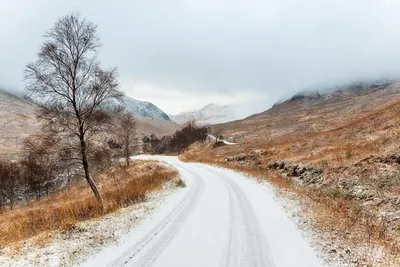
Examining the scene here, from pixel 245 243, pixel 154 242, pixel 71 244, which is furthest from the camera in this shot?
pixel 154 242

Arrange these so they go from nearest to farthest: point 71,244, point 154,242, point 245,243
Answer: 1. point 71,244
2. point 245,243
3. point 154,242

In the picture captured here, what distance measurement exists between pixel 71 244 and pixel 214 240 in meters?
4.67

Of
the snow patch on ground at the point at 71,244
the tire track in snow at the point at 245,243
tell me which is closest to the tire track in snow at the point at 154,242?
the snow patch on ground at the point at 71,244

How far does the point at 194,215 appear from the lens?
14281mm

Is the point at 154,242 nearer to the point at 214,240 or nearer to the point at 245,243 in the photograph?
the point at 214,240

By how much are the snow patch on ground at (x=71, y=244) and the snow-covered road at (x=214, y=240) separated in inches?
18.1

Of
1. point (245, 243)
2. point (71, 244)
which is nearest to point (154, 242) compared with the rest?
point (71, 244)

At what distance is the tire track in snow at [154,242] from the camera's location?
8.51 metres

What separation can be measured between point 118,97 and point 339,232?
612 inches

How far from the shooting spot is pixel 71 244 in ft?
31.5

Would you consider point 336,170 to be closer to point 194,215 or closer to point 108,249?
point 194,215

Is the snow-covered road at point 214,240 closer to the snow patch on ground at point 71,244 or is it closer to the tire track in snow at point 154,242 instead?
the tire track in snow at point 154,242

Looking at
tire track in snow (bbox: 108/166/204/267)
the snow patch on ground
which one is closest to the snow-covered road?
tire track in snow (bbox: 108/166/204/267)

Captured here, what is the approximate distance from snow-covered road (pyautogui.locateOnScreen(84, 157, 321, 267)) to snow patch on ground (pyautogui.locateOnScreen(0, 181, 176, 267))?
1.51ft
